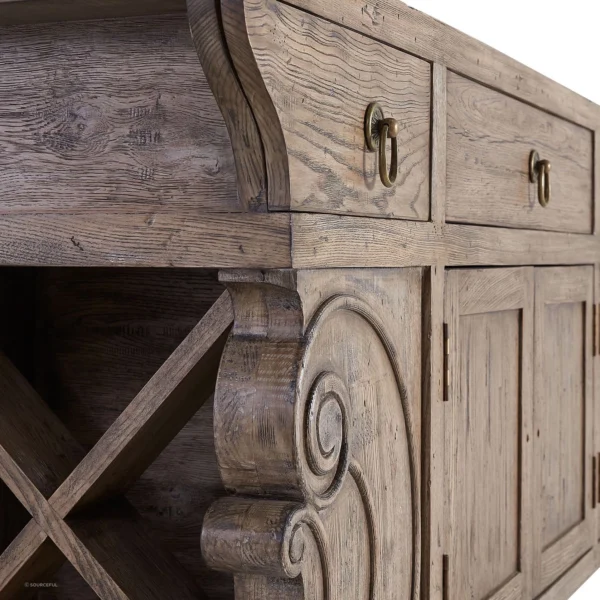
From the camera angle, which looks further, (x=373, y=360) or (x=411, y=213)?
(x=411, y=213)

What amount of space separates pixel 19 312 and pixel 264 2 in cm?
94

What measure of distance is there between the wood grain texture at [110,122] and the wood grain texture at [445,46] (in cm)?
20

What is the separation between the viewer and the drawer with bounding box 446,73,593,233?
1922 millimetres

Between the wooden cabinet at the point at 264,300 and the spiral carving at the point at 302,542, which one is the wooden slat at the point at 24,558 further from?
the spiral carving at the point at 302,542

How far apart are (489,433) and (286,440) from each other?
0.88 meters

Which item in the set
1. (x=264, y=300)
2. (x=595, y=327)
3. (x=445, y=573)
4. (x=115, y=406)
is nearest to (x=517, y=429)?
(x=445, y=573)

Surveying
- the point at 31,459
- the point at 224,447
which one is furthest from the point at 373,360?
the point at 31,459

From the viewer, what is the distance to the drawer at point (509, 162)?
1.92m

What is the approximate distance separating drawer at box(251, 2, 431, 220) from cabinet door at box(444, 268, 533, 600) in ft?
0.89

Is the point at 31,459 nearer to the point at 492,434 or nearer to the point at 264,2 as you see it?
the point at 264,2

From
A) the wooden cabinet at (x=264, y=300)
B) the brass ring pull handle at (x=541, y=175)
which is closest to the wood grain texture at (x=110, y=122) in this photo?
the wooden cabinet at (x=264, y=300)

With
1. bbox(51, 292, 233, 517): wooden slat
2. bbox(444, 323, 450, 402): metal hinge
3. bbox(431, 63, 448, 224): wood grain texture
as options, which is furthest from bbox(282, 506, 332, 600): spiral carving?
bbox(431, 63, 448, 224): wood grain texture

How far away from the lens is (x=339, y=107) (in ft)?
4.84

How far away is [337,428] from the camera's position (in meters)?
1.45
